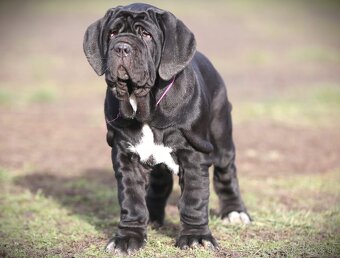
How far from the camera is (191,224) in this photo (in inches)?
200

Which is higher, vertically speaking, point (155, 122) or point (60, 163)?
point (155, 122)

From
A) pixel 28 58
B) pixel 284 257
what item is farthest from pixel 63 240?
pixel 28 58

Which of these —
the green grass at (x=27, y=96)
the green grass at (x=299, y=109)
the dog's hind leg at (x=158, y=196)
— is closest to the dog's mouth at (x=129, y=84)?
the dog's hind leg at (x=158, y=196)

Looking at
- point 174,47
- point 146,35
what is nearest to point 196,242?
point 174,47

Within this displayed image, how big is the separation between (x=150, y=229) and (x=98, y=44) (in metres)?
1.86

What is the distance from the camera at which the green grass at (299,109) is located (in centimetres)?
1240

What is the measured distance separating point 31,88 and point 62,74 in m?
2.73

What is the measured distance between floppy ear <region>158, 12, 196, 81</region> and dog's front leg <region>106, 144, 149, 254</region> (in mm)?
819

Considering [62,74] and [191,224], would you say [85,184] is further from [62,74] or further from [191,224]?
[62,74]

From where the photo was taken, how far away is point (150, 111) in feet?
16.2

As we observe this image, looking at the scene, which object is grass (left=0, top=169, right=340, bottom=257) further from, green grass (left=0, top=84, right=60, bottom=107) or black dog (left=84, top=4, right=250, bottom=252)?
green grass (left=0, top=84, right=60, bottom=107)

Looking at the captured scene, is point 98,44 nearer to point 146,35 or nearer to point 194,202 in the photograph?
point 146,35

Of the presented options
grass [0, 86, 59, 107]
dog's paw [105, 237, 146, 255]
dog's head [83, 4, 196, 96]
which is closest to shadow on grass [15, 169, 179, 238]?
dog's paw [105, 237, 146, 255]

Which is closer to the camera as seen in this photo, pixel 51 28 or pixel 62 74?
pixel 62 74
